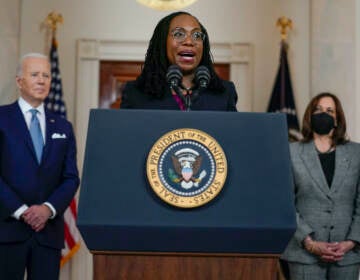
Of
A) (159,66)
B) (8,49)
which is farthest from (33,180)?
(8,49)

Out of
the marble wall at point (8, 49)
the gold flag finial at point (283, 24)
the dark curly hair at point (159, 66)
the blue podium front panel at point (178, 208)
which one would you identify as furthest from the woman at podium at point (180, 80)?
the gold flag finial at point (283, 24)

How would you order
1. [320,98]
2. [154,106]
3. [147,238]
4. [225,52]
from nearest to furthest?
[147,238], [154,106], [320,98], [225,52]

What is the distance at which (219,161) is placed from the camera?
190 centimetres

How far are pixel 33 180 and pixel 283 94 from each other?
347 cm

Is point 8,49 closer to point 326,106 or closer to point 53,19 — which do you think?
point 53,19

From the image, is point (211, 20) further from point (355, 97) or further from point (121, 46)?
point (355, 97)

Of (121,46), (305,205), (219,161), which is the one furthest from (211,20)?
(219,161)

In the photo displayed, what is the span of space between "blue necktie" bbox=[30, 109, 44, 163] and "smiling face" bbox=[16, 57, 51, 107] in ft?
0.36

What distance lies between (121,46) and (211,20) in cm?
101

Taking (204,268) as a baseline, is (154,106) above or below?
above

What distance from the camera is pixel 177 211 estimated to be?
188cm

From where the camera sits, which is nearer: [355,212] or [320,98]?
[355,212]

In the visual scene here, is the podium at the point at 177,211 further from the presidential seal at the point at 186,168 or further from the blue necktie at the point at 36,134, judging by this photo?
the blue necktie at the point at 36,134

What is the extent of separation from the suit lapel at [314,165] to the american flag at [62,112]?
2798 millimetres
